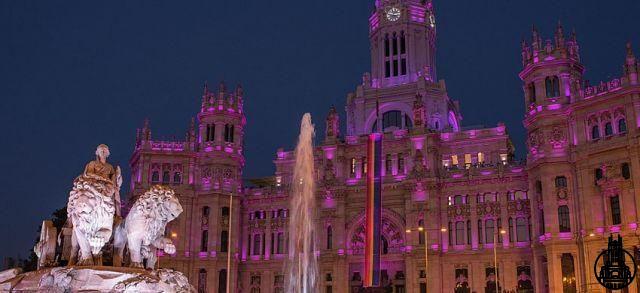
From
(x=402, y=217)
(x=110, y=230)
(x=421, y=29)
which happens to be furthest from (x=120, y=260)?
(x=421, y=29)

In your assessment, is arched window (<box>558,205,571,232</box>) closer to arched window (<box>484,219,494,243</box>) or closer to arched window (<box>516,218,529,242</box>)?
arched window (<box>516,218,529,242</box>)

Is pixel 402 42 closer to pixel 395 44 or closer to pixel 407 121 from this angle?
pixel 395 44

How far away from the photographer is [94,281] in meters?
14.5

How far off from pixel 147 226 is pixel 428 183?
51354 millimetres

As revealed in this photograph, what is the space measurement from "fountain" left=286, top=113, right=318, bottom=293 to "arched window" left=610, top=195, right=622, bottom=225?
27.6 meters

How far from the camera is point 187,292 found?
1542 centimetres

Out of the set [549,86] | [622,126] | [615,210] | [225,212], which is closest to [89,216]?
[615,210]

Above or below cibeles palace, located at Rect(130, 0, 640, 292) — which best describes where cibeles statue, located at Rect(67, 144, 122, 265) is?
below

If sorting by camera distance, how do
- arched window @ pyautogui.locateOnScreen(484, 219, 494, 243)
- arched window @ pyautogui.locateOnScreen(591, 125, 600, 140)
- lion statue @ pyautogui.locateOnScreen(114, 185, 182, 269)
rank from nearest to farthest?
lion statue @ pyautogui.locateOnScreen(114, 185, 182, 269), arched window @ pyautogui.locateOnScreen(591, 125, 600, 140), arched window @ pyautogui.locateOnScreen(484, 219, 494, 243)

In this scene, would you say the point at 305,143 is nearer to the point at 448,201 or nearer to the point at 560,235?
the point at 448,201

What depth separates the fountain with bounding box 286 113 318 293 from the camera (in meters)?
67.6

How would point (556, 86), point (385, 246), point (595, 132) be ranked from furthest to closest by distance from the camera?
point (385, 246) < point (556, 86) < point (595, 132)

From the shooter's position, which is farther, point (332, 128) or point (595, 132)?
point (332, 128)

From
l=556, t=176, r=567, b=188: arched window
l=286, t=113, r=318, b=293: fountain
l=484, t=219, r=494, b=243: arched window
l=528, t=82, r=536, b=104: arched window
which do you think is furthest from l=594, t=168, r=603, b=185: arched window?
l=286, t=113, r=318, b=293: fountain
